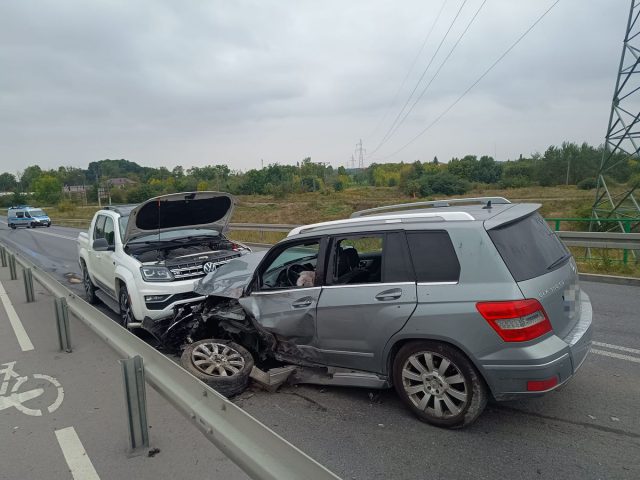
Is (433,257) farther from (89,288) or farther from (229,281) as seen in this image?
(89,288)

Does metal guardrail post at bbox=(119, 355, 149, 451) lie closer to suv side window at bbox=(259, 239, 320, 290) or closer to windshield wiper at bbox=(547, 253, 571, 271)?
suv side window at bbox=(259, 239, 320, 290)

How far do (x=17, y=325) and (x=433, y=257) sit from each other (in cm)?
657

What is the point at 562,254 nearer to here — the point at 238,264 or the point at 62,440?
the point at 238,264

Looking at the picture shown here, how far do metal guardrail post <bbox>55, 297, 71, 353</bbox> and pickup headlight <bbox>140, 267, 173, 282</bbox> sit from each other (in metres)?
0.97

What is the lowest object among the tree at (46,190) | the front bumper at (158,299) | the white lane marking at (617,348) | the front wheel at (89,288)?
the white lane marking at (617,348)

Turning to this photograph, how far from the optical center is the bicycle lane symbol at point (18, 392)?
4113mm

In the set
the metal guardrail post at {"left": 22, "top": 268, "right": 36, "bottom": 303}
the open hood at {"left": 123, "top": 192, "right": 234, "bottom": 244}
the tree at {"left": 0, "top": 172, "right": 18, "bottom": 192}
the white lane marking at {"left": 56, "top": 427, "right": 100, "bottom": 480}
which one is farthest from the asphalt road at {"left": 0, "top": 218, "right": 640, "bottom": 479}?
the tree at {"left": 0, "top": 172, "right": 18, "bottom": 192}

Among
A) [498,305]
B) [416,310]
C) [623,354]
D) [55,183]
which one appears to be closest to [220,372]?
[416,310]

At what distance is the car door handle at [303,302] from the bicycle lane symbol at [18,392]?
92.6 inches

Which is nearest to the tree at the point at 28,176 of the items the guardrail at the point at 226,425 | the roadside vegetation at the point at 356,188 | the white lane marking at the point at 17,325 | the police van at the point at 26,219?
the roadside vegetation at the point at 356,188

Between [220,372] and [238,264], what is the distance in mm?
1520

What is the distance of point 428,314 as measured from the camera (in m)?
3.35

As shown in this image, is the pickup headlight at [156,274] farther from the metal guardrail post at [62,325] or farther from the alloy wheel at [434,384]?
the alloy wheel at [434,384]

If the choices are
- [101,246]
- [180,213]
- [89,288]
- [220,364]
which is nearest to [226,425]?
[220,364]
